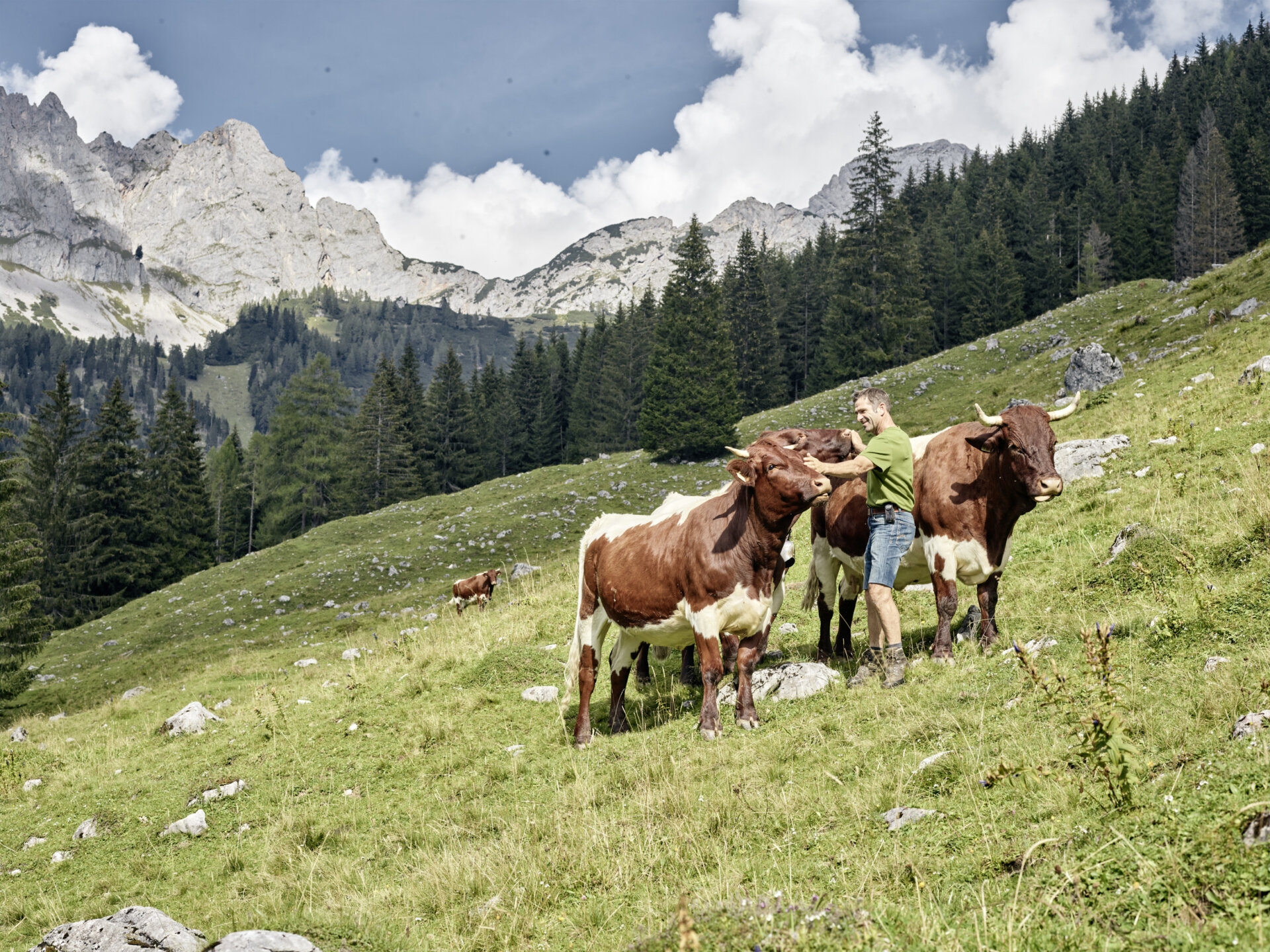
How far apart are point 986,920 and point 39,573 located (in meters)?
58.0

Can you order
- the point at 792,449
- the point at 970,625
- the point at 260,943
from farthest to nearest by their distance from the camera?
the point at 970,625, the point at 792,449, the point at 260,943

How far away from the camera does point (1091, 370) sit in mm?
29516

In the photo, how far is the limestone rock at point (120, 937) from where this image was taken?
4.00m

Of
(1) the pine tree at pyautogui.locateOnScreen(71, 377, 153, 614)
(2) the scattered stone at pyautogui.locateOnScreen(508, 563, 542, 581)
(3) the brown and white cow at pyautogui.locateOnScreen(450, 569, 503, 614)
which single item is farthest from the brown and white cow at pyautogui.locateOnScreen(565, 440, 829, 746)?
(1) the pine tree at pyautogui.locateOnScreen(71, 377, 153, 614)

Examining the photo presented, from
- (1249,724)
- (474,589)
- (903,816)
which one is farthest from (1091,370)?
(903,816)

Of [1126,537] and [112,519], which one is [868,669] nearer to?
[1126,537]

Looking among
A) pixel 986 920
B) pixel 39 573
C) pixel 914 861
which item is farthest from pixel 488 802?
pixel 39 573

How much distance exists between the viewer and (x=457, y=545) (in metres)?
34.6

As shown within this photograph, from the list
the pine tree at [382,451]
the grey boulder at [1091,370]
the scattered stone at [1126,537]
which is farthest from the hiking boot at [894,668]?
the pine tree at [382,451]

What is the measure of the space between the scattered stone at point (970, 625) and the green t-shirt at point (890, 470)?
1.63m

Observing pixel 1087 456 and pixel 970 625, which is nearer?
pixel 970 625

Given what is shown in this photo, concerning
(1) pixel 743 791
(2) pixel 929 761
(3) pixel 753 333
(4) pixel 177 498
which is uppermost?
(3) pixel 753 333

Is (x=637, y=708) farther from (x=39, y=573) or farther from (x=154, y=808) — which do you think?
(x=39, y=573)

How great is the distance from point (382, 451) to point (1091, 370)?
2191 inches
